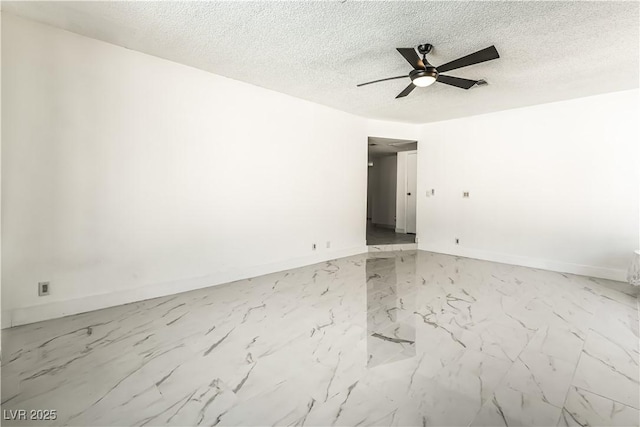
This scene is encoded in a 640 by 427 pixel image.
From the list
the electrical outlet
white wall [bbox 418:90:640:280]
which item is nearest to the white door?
white wall [bbox 418:90:640:280]

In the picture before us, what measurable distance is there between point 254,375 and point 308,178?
3465 millimetres

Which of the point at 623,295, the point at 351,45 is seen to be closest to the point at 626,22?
the point at 351,45

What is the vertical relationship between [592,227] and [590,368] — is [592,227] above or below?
above

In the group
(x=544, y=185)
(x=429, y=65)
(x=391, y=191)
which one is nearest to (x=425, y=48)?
(x=429, y=65)

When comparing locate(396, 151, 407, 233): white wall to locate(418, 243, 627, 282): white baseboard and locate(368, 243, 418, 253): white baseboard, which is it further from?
locate(418, 243, 627, 282): white baseboard

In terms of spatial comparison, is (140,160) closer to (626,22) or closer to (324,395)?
(324,395)

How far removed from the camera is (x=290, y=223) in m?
4.71

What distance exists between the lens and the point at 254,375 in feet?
6.31

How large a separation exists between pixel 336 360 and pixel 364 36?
9.35 feet

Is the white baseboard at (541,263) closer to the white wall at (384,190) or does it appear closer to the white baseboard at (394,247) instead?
the white baseboard at (394,247)

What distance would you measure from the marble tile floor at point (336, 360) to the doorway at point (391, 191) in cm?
361

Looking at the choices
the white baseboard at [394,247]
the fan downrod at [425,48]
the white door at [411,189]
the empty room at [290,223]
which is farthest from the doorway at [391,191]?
the fan downrod at [425,48]

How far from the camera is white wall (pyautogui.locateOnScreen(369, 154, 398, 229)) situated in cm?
897

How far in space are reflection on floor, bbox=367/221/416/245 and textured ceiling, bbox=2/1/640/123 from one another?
11.5 feet
